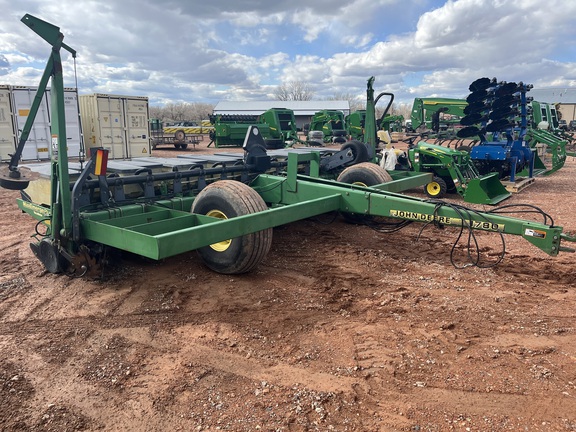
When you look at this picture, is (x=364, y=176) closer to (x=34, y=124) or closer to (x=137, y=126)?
(x=34, y=124)

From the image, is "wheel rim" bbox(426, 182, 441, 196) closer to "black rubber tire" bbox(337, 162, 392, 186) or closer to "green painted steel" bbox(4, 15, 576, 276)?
"black rubber tire" bbox(337, 162, 392, 186)

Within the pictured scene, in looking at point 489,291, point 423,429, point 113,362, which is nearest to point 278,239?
point 489,291

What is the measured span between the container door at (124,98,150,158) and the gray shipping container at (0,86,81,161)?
2.06 metres

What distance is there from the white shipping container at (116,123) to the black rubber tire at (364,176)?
12425 mm

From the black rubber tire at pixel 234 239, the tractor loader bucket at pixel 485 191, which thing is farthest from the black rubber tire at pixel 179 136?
the black rubber tire at pixel 234 239

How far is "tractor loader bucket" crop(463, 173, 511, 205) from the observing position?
27.4 feet

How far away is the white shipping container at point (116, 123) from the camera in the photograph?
16672 millimetres

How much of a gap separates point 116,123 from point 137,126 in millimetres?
916

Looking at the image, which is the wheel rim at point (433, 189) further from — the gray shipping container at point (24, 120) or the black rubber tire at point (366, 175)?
the gray shipping container at point (24, 120)

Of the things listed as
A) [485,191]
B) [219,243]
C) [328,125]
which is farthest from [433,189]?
[328,125]

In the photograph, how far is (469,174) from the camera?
33.1 ft

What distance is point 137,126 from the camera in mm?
17953

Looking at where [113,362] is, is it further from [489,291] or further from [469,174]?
[469,174]

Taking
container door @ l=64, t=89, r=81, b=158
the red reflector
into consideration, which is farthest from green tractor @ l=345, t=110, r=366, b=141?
the red reflector
